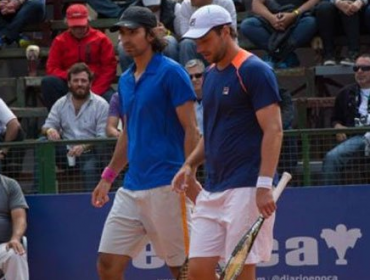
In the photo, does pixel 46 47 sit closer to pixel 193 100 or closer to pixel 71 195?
pixel 71 195

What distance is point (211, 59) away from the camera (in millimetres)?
7070

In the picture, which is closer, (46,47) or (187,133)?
(187,133)

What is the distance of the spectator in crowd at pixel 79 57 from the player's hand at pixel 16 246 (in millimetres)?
3122

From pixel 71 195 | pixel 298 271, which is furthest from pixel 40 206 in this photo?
pixel 298 271

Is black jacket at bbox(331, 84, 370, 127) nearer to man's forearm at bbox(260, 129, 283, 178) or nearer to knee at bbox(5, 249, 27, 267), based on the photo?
knee at bbox(5, 249, 27, 267)

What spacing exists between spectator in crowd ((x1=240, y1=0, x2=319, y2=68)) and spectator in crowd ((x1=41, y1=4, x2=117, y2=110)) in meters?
1.57

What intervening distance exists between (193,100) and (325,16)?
17.5 feet

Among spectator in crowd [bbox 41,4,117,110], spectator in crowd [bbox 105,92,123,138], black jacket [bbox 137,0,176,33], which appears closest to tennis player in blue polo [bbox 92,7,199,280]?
spectator in crowd [bbox 105,92,123,138]

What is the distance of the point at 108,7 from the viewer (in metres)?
14.5

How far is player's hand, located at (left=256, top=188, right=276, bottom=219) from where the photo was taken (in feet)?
22.1

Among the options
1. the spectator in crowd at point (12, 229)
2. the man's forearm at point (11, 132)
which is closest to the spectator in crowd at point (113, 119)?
the man's forearm at point (11, 132)

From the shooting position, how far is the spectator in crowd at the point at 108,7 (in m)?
14.4

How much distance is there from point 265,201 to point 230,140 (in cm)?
48

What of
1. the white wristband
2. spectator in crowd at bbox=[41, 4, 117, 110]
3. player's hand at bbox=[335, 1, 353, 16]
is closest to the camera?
the white wristband
